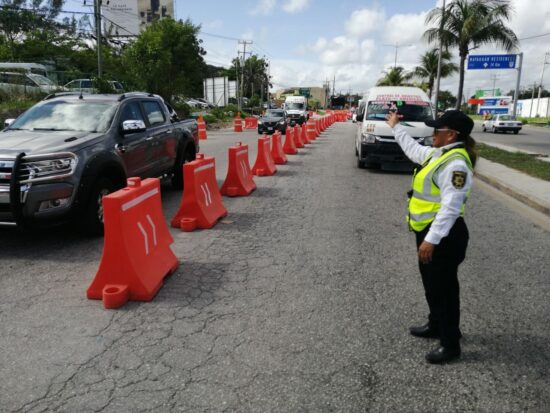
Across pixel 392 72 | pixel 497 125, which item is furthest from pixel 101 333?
pixel 392 72

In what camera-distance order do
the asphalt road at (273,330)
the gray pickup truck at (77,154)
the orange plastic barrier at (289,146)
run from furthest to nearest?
the orange plastic barrier at (289,146)
the gray pickup truck at (77,154)
the asphalt road at (273,330)

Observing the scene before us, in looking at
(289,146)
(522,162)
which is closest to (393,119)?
(522,162)

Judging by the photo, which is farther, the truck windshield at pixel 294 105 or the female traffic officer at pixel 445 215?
the truck windshield at pixel 294 105

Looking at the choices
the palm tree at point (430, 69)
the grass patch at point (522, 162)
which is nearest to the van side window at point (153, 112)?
the grass patch at point (522, 162)

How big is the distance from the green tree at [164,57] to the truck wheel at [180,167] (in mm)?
22730

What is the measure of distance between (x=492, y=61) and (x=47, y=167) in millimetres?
34335

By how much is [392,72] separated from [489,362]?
223 ft

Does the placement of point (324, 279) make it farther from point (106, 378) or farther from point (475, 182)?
point (475, 182)

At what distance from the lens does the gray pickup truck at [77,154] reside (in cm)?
509

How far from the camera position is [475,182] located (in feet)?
37.0

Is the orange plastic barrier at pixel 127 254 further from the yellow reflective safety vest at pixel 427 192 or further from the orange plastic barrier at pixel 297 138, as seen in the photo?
the orange plastic barrier at pixel 297 138

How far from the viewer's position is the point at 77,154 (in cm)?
549

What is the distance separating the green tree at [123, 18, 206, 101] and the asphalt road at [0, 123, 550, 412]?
26719mm

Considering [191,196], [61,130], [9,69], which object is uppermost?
[9,69]
